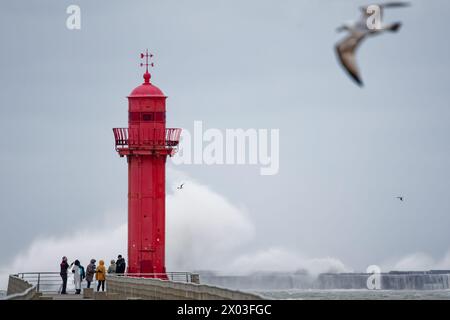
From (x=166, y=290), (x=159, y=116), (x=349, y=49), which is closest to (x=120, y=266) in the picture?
(x=159, y=116)

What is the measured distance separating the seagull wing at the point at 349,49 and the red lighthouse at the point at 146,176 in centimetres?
2930

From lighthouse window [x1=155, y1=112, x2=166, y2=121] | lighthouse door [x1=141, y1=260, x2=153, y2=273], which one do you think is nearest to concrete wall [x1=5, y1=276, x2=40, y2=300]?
lighthouse door [x1=141, y1=260, x2=153, y2=273]

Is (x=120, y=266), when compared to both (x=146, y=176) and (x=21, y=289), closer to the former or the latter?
(x=146, y=176)

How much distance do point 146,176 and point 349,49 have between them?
30.3 meters

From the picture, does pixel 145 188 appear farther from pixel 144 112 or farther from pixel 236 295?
pixel 236 295

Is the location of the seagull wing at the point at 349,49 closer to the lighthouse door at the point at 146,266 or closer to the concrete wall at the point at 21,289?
the concrete wall at the point at 21,289

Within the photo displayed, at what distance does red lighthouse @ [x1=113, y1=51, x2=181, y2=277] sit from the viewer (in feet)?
162

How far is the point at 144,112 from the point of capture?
49.0 metres

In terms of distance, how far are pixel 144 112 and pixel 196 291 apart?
679 inches

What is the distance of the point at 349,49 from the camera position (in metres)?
19.8

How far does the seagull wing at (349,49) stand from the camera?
19297 millimetres

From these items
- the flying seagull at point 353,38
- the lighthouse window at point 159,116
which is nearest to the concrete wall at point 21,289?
the lighthouse window at point 159,116

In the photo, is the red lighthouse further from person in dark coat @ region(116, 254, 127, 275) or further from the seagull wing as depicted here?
the seagull wing
